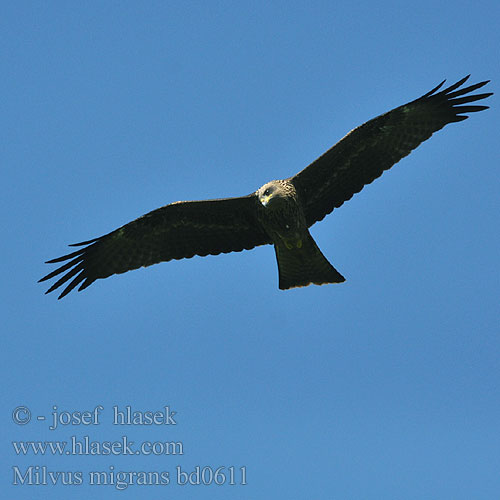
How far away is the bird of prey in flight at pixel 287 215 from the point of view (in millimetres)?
9242

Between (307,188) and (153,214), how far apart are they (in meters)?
2.07

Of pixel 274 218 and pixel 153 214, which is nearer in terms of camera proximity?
pixel 274 218

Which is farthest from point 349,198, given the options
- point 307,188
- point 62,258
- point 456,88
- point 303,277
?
point 62,258

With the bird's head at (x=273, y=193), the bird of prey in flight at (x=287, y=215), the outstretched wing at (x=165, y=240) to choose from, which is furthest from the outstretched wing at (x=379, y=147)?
the outstretched wing at (x=165, y=240)

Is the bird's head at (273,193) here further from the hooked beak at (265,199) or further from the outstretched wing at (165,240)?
the outstretched wing at (165,240)

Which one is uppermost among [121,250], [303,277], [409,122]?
[409,122]

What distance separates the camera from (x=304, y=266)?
9.51 metres

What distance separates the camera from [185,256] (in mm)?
10133

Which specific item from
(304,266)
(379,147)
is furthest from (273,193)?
(379,147)

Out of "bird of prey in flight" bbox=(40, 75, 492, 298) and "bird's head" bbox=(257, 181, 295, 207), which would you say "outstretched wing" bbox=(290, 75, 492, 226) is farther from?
"bird's head" bbox=(257, 181, 295, 207)

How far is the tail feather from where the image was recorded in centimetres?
932

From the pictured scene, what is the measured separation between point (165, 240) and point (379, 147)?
3.12m

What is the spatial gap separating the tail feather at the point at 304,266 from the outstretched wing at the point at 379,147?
0.70m

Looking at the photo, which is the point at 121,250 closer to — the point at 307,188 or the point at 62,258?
→ the point at 62,258
